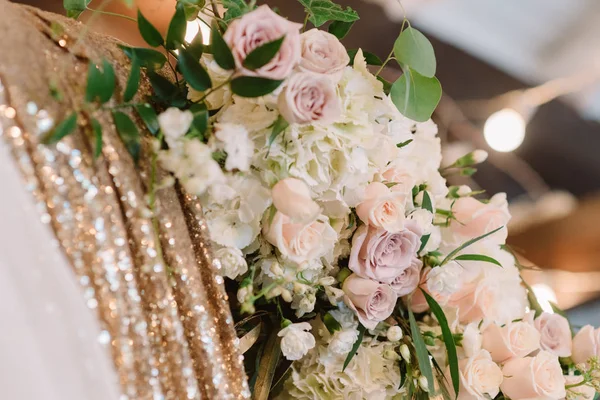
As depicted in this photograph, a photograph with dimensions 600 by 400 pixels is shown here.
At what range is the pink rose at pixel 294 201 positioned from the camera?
55cm

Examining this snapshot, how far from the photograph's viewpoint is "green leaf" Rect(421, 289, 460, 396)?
701 mm

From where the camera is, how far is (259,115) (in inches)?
22.6

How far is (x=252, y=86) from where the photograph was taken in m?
0.53

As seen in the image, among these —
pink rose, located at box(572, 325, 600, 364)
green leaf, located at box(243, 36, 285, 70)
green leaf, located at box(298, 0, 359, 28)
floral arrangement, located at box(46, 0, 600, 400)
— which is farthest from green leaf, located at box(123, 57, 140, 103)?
pink rose, located at box(572, 325, 600, 364)

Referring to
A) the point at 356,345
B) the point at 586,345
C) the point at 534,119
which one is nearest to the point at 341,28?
the point at 356,345

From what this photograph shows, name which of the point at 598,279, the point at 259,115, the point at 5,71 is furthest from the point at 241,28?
the point at 598,279

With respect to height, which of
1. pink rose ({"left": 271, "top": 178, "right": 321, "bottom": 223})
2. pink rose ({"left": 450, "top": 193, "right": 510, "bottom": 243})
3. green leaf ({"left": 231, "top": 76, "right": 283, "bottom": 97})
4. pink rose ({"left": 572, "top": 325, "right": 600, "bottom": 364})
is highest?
green leaf ({"left": 231, "top": 76, "right": 283, "bottom": 97})

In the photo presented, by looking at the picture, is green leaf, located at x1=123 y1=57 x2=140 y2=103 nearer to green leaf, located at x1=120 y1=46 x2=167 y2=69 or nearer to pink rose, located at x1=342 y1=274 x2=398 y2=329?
green leaf, located at x1=120 y1=46 x2=167 y2=69

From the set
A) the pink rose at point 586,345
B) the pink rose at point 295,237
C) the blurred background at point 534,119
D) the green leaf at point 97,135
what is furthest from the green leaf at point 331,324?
the blurred background at point 534,119

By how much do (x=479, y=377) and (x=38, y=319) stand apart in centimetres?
56

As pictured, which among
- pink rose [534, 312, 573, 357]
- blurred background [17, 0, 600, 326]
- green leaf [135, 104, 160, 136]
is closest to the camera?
green leaf [135, 104, 160, 136]

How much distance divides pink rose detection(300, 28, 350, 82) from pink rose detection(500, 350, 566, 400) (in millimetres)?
482

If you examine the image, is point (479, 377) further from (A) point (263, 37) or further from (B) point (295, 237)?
(A) point (263, 37)

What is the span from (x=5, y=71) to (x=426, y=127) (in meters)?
0.58
